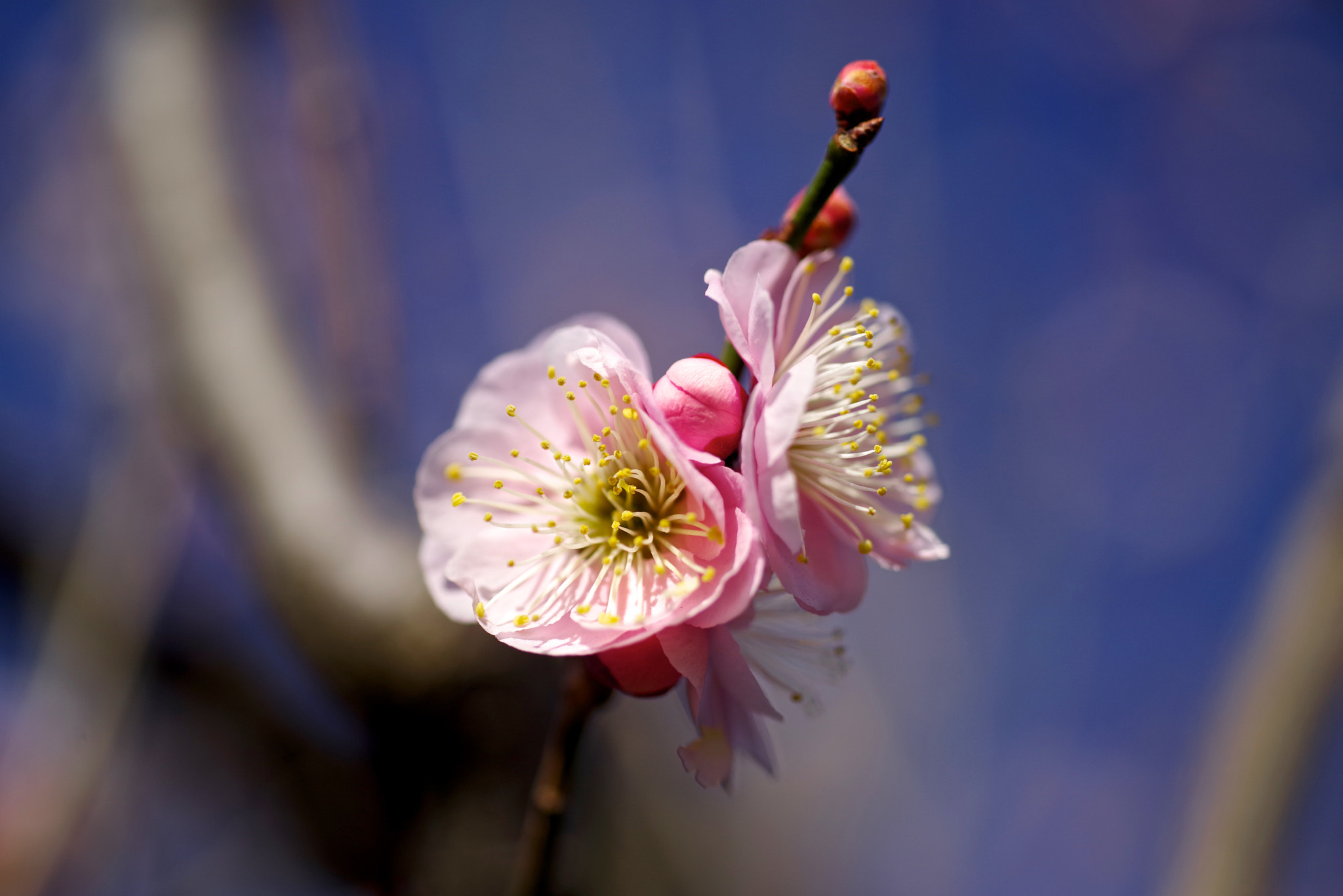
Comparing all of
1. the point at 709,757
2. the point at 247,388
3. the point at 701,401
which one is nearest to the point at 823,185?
the point at 701,401

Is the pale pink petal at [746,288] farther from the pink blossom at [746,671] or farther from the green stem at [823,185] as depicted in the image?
the pink blossom at [746,671]

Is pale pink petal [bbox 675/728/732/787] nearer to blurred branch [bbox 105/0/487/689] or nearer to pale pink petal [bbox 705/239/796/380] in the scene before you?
pale pink petal [bbox 705/239/796/380]

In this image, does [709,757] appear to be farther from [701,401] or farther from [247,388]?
[247,388]

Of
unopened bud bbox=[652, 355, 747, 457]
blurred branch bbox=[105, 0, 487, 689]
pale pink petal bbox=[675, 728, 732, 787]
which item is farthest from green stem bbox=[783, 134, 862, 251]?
blurred branch bbox=[105, 0, 487, 689]

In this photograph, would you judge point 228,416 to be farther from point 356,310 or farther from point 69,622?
point 69,622

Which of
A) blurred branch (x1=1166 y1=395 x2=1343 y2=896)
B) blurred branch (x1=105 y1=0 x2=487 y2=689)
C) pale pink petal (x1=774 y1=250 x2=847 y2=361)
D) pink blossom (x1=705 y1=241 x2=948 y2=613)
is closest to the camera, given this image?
pink blossom (x1=705 y1=241 x2=948 y2=613)

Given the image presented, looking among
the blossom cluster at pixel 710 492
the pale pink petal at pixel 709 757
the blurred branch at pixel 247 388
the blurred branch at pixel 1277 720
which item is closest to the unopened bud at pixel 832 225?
the blossom cluster at pixel 710 492
